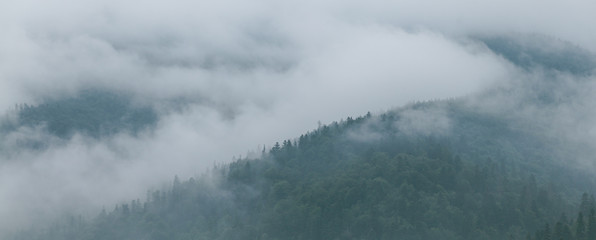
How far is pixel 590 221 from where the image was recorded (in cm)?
19988

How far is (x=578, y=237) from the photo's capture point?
19962 cm

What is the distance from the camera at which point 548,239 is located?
200 metres

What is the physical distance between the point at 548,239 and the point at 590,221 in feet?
30.0

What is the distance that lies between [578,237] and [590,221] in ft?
13.2

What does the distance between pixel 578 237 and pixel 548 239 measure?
19.5 ft
